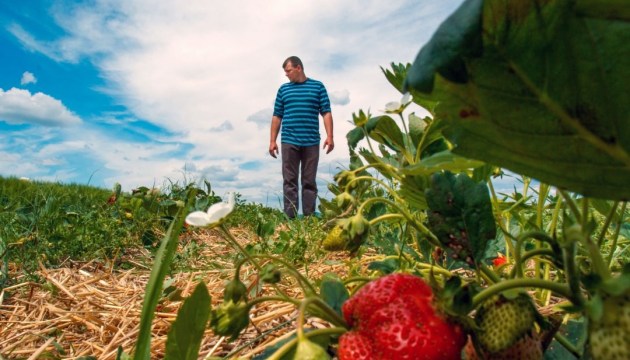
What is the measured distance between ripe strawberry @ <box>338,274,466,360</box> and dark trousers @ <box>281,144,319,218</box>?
19.1ft

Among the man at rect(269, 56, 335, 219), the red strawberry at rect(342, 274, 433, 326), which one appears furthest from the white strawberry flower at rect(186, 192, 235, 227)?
the man at rect(269, 56, 335, 219)

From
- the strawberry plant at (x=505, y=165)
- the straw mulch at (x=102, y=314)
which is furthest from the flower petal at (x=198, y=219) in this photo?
the straw mulch at (x=102, y=314)

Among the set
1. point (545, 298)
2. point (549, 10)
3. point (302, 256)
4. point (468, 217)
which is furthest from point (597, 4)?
point (302, 256)

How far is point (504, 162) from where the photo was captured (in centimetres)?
46

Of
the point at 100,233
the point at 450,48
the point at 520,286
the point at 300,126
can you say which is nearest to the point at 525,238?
the point at 520,286

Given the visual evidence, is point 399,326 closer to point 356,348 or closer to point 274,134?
point 356,348

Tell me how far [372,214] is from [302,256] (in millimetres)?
557

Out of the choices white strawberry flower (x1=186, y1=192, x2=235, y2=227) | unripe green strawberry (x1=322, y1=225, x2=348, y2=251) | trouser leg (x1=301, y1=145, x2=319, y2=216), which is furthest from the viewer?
trouser leg (x1=301, y1=145, x2=319, y2=216)

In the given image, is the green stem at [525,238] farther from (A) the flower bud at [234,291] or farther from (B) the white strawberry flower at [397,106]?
(B) the white strawberry flower at [397,106]

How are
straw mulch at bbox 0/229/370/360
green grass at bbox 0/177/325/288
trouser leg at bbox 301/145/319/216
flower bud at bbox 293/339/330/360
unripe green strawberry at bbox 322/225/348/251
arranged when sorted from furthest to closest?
trouser leg at bbox 301/145/319/216 → green grass at bbox 0/177/325/288 → straw mulch at bbox 0/229/370/360 → unripe green strawberry at bbox 322/225/348/251 → flower bud at bbox 293/339/330/360

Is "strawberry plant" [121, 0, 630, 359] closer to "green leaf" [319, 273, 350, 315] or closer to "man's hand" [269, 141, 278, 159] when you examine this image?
"green leaf" [319, 273, 350, 315]

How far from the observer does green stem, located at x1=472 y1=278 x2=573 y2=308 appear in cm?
51

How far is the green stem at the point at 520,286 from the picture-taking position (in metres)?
0.51

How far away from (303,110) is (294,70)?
52 cm
